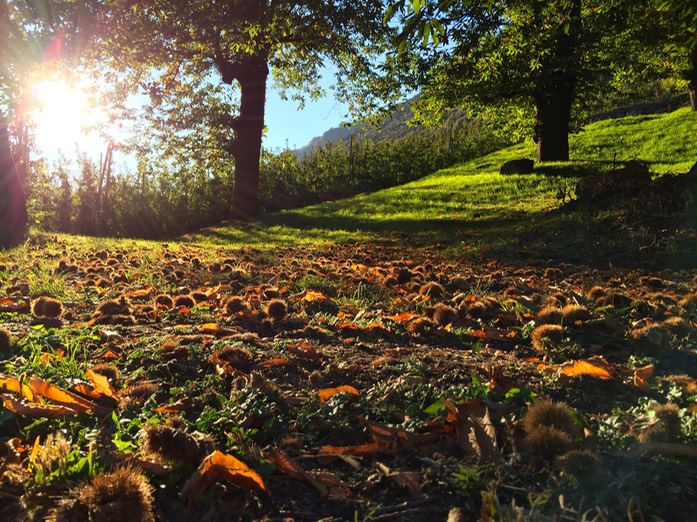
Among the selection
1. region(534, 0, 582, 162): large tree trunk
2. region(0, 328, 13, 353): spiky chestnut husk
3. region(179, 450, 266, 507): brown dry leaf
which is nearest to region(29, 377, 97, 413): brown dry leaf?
region(179, 450, 266, 507): brown dry leaf

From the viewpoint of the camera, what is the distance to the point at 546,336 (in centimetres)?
245

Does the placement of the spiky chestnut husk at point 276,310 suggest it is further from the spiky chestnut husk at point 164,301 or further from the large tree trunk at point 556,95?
the large tree trunk at point 556,95

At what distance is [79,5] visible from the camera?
34.0 ft

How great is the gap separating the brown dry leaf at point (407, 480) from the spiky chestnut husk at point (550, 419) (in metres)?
0.34

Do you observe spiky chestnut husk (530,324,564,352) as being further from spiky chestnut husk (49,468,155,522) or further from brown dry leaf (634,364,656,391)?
spiky chestnut husk (49,468,155,522)

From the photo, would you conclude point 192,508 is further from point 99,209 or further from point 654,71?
point 654,71

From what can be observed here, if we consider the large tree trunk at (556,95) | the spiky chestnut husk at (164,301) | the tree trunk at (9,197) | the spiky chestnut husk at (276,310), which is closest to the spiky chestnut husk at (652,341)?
the spiky chestnut husk at (276,310)

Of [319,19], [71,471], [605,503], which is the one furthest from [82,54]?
[605,503]

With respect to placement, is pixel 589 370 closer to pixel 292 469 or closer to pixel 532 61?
pixel 292 469

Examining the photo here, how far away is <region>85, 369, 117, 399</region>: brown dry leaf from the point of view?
5.98 feet

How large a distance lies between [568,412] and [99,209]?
19.4m

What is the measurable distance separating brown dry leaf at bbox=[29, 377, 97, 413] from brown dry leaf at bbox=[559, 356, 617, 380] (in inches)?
70.6

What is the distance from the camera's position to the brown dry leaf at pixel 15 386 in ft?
5.69

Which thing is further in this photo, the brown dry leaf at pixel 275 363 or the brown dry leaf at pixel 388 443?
the brown dry leaf at pixel 275 363
